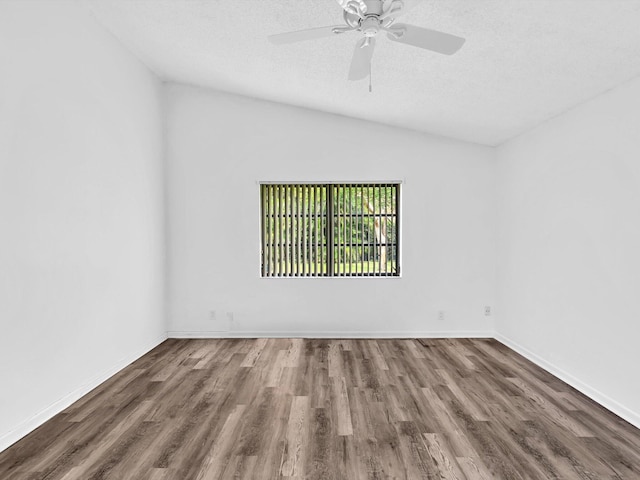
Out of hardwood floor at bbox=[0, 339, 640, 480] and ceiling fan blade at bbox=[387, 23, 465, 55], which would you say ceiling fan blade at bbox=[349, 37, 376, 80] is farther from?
hardwood floor at bbox=[0, 339, 640, 480]

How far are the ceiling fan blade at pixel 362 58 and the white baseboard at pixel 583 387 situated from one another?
2.83 meters

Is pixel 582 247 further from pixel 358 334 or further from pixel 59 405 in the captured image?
pixel 59 405

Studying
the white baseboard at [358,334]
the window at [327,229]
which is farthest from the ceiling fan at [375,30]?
the white baseboard at [358,334]

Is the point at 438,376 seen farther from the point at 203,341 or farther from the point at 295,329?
the point at 203,341

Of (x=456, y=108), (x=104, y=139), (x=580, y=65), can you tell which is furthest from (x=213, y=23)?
(x=580, y=65)

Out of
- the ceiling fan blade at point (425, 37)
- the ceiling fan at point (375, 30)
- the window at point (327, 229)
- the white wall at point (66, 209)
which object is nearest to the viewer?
the ceiling fan at point (375, 30)

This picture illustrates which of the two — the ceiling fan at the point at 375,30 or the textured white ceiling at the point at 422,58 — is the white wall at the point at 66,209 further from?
the ceiling fan at the point at 375,30

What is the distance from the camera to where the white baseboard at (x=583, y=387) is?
280 centimetres

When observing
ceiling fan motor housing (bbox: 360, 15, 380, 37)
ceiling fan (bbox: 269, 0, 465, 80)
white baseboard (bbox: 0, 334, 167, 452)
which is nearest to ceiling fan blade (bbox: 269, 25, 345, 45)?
ceiling fan (bbox: 269, 0, 465, 80)

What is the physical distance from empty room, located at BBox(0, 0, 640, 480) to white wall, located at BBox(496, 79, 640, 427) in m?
0.02

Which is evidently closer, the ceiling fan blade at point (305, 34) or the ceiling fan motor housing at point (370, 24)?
the ceiling fan motor housing at point (370, 24)

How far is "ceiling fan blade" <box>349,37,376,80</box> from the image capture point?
2.35m

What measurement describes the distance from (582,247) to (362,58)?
2346 millimetres

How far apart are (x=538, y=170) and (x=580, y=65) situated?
143 centimetres
